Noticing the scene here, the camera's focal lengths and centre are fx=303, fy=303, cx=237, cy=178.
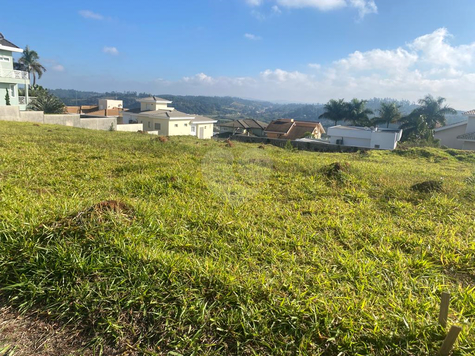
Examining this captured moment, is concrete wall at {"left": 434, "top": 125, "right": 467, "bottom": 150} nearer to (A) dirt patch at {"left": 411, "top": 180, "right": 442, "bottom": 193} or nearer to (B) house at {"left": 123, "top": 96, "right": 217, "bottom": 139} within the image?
(B) house at {"left": 123, "top": 96, "right": 217, "bottom": 139}

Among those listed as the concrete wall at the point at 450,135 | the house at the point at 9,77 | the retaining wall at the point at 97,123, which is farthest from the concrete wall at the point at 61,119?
the concrete wall at the point at 450,135

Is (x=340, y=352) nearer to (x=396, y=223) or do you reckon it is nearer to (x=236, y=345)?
(x=236, y=345)

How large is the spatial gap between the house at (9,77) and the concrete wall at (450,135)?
30.7 meters

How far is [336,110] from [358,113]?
135 inches

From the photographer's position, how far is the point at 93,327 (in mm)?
1745

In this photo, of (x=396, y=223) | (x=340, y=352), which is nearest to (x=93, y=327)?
(x=340, y=352)

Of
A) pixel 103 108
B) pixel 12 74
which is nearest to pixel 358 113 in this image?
pixel 103 108

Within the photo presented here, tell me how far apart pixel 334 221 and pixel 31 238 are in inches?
110

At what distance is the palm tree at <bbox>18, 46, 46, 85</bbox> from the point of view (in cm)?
3966

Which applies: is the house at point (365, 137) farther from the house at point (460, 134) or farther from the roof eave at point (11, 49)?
the roof eave at point (11, 49)

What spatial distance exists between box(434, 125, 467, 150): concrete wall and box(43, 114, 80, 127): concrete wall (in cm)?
2616

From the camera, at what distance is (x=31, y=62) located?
1581 inches

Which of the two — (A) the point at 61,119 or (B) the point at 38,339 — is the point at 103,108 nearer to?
(A) the point at 61,119

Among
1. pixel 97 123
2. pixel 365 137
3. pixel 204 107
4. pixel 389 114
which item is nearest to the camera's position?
pixel 97 123
